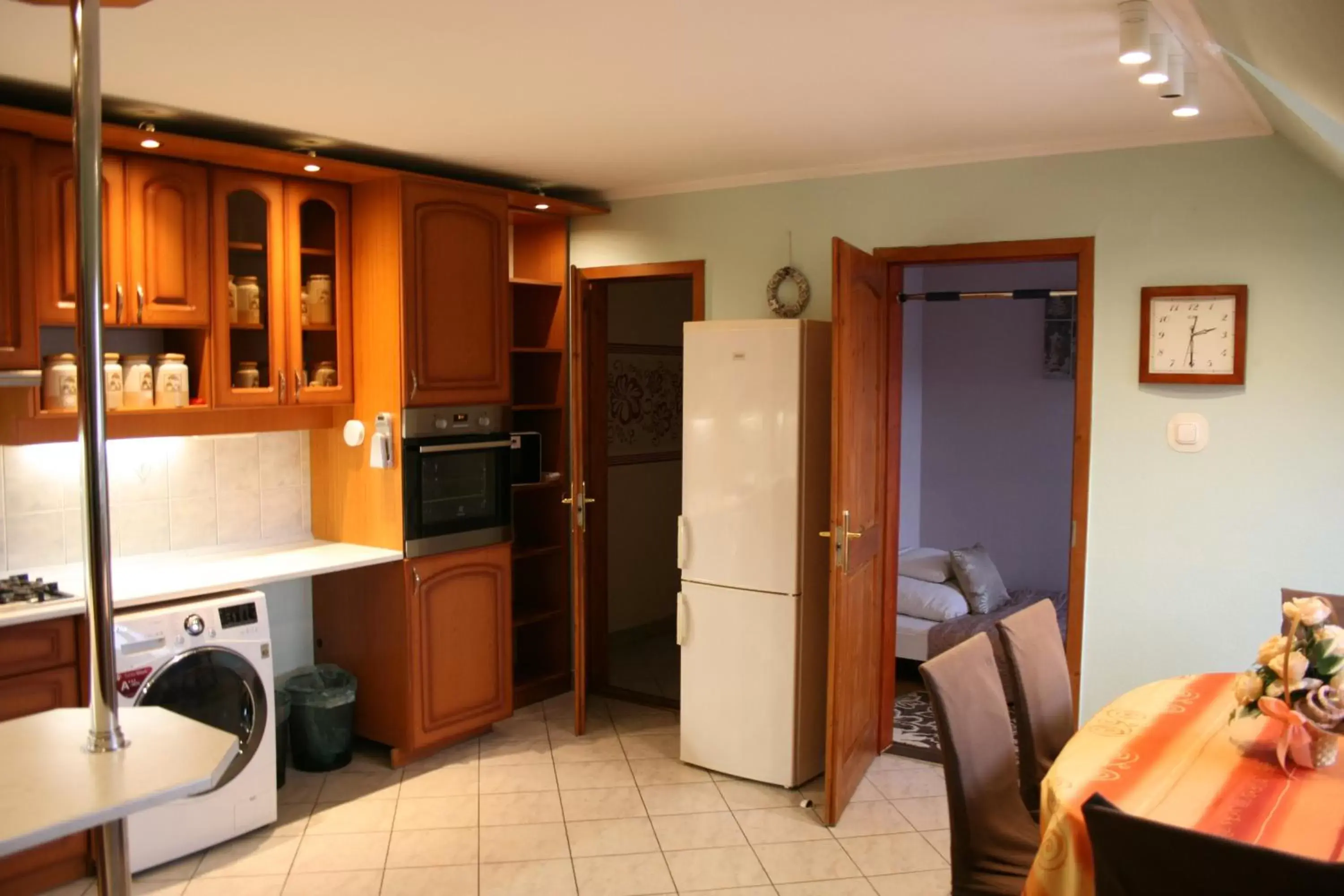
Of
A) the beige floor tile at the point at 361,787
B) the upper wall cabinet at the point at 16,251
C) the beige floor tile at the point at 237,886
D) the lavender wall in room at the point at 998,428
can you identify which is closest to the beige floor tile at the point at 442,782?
the beige floor tile at the point at 361,787

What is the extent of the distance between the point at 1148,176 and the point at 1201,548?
1278 mm

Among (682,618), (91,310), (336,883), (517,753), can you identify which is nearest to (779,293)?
(682,618)

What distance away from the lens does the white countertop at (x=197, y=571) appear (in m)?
3.07

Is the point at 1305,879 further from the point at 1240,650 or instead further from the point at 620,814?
the point at 620,814

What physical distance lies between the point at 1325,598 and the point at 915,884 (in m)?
1.48

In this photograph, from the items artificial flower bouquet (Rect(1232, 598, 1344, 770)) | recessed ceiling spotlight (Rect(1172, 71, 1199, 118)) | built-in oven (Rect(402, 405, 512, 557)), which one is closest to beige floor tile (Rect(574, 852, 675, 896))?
built-in oven (Rect(402, 405, 512, 557))

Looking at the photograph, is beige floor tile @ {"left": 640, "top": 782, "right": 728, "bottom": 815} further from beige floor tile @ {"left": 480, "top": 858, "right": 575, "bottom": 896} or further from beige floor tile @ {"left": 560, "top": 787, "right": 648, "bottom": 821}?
beige floor tile @ {"left": 480, "top": 858, "right": 575, "bottom": 896}

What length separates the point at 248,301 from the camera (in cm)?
371

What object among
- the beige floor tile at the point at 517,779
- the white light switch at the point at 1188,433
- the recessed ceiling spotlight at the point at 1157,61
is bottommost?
the beige floor tile at the point at 517,779

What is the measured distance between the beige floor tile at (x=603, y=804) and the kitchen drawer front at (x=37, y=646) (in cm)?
164

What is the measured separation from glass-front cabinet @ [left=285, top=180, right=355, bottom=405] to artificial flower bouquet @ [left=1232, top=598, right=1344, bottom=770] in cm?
320

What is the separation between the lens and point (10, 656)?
118 inches

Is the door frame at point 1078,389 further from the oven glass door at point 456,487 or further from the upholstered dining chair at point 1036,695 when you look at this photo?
the oven glass door at point 456,487

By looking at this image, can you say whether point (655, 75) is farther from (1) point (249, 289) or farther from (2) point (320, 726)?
(2) point (320, 726)
